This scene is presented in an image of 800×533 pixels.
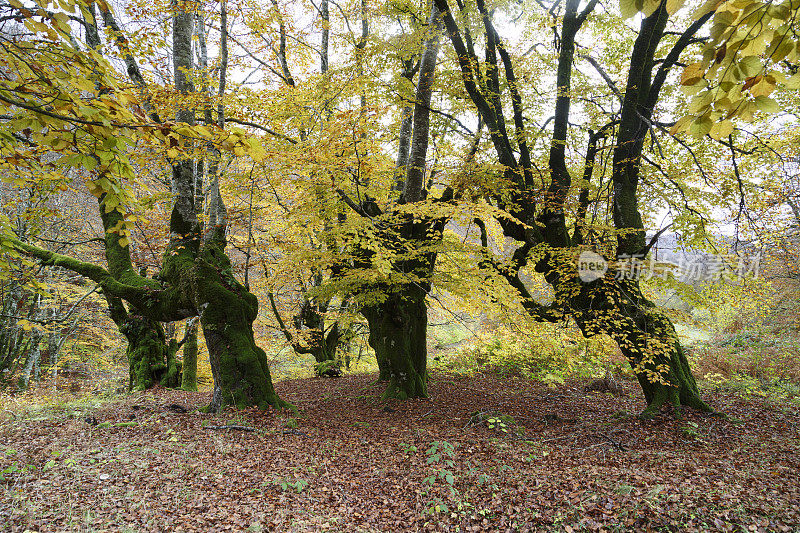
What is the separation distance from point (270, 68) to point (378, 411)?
9.07 meters

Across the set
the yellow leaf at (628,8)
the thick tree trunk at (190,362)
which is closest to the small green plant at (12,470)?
the yellow leaf at (628,8)

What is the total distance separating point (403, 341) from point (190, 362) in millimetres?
6639

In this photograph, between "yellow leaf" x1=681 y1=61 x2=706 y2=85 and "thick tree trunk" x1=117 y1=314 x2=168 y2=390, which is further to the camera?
"thick tree trunk" x1=117 y1=314 x2=168 y2=390

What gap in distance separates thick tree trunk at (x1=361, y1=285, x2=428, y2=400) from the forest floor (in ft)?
4.21

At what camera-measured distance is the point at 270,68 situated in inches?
395

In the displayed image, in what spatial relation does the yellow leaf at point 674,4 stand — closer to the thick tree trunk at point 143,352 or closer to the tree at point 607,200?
the tree at point 607,200

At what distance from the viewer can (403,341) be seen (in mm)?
8539

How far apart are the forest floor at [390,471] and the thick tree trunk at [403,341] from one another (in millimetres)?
1283

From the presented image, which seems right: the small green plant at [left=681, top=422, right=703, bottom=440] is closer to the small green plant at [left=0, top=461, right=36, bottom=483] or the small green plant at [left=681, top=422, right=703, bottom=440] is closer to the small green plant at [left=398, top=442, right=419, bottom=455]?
the small green plant at [left=398, top=442, right=419, bottom=455]

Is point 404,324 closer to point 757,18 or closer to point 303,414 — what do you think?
point 303,414

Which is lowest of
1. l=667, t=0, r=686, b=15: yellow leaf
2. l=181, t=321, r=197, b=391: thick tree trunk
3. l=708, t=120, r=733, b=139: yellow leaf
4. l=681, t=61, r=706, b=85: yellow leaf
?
l=181, t=321, r=197, b=391: thick tree trunk

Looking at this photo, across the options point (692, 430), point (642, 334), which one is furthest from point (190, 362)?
point (692, 430)

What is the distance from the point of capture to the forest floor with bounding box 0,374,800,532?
3354 millimetres

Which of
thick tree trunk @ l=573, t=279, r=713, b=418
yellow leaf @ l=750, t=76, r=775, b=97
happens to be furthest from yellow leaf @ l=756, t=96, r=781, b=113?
thick tree trunk @ l=573, t=279, r=713, b=418
